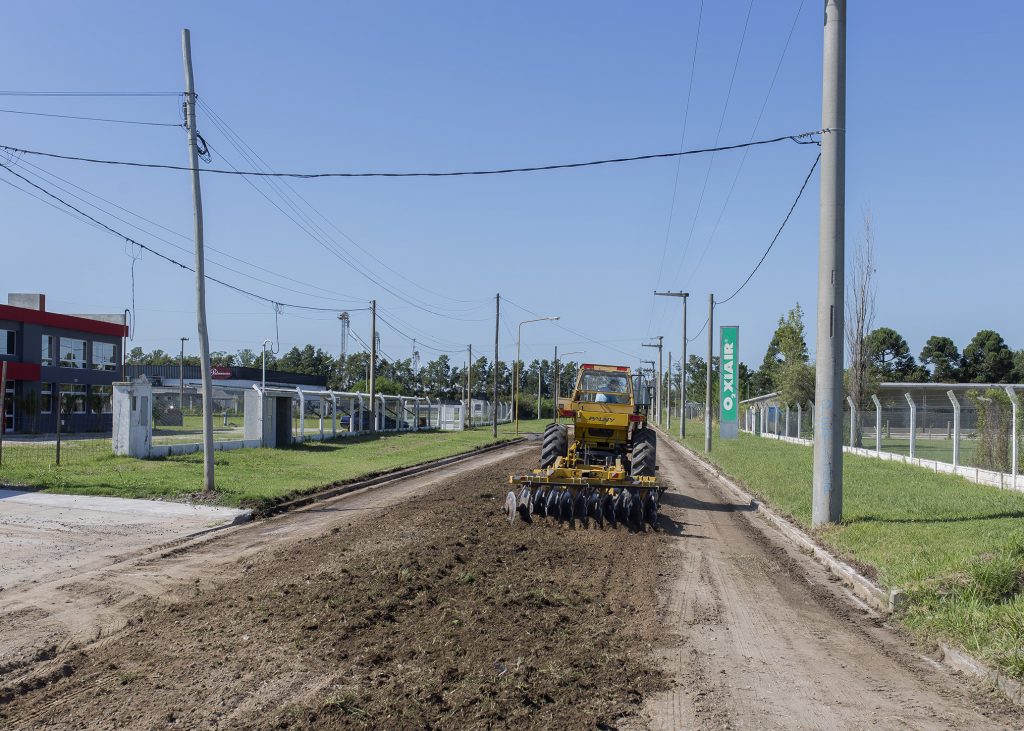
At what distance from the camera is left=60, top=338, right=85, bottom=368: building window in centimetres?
4209

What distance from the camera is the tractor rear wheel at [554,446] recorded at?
55.3ft

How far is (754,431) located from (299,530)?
4744 cm

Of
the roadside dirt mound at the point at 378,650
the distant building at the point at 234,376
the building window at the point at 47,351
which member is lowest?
the roadside dirt mound at the point at 378,650

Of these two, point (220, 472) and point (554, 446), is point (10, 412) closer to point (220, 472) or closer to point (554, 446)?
point (220, 472)

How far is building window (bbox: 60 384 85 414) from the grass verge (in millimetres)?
17800

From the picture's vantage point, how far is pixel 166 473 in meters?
19.0

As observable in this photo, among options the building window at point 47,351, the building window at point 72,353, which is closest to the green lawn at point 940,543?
the building window at point 47,351

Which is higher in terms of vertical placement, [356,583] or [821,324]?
[821,324]

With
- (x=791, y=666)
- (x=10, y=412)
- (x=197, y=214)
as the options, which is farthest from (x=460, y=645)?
(x=10, y=412)

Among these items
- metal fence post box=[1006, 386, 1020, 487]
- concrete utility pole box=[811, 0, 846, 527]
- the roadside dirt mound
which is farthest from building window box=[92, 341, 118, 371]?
metal fence post box=[1006, 386, 1020, 487]

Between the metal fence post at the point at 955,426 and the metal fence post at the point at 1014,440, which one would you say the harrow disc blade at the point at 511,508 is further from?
the metal fence post at the point at 955,426

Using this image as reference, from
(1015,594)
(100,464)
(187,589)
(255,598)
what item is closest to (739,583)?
(1015,594)

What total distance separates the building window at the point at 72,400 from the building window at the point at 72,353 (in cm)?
37

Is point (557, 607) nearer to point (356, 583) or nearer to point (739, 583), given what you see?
point (356, 583)
